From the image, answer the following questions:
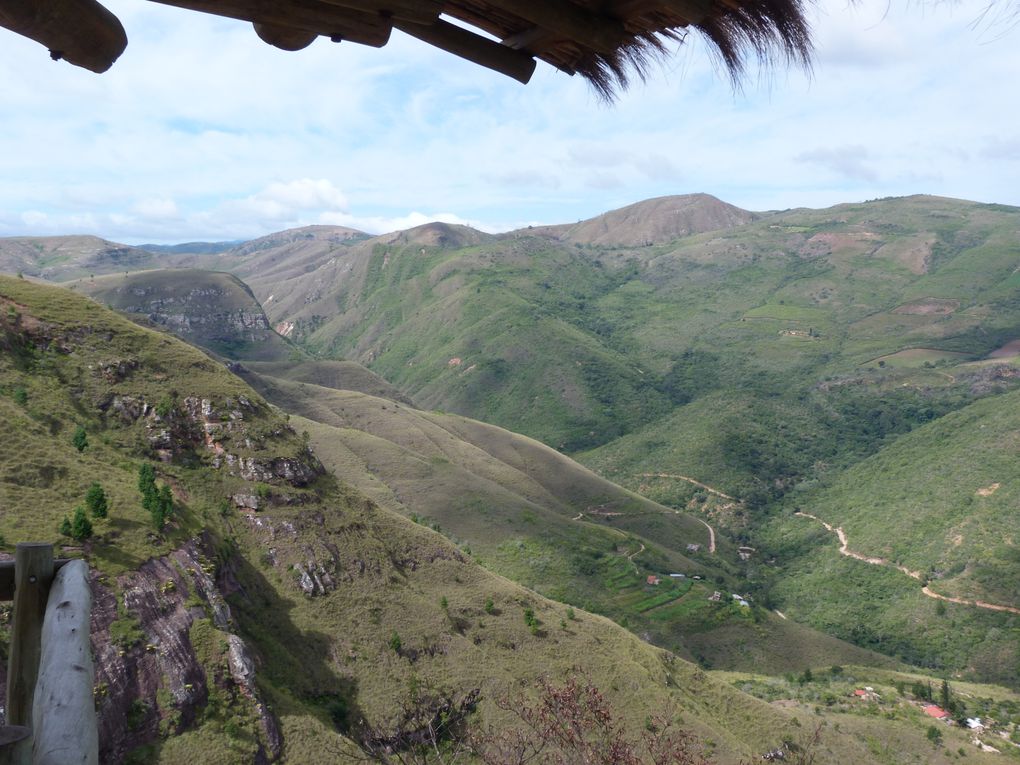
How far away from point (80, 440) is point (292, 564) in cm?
1411

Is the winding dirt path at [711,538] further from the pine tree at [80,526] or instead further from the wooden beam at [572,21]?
the wooden beam at [572,21]

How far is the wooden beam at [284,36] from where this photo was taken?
3.37 meters

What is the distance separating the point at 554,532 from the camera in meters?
89.3

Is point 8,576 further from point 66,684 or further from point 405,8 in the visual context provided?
point 405,8

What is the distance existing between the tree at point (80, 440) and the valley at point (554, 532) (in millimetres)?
670

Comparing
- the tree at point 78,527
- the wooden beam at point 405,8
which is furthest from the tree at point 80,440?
the wooden beam at point 405,8

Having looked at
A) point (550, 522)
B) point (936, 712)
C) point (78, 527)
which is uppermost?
point (78, 527)

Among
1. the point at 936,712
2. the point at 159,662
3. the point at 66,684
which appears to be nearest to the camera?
the point at 66,684

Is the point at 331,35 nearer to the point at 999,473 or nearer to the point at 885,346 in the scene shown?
the point at 999,473

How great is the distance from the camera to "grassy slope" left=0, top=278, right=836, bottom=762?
102 feet

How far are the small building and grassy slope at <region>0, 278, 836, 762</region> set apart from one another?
24380 millimetres

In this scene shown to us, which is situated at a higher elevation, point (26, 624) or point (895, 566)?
point (26, 624)

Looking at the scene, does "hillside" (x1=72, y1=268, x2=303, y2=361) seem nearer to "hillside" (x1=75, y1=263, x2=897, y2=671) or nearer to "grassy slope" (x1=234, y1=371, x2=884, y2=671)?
"hillside" (x1=75, y1=263, x2=897, y2=671)

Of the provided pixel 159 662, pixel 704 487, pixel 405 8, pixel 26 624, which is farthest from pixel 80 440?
pixel 704 487
